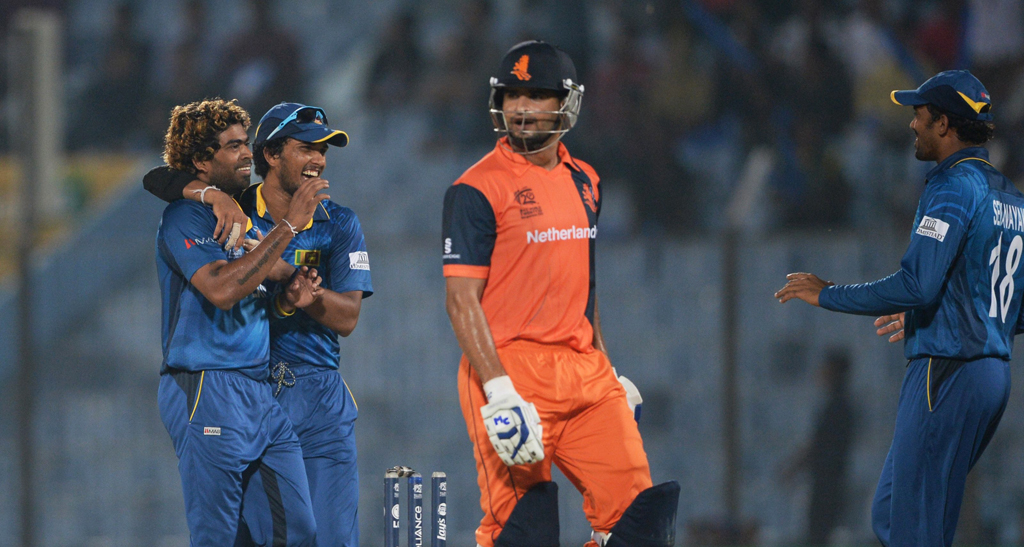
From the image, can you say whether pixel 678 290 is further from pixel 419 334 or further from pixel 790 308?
pixel 419 334

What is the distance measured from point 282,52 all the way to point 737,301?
511cm

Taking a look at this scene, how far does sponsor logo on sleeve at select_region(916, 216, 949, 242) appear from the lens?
3.70m

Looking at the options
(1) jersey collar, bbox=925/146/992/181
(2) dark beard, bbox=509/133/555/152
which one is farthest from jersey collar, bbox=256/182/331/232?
(1) jersey collar, bbox=925/146/992/181

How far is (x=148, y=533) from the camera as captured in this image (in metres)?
7.18

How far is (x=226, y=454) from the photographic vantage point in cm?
368

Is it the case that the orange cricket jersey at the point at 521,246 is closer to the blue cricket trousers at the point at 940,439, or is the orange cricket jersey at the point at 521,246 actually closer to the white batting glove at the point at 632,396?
the white batting glove at the point at 632,396

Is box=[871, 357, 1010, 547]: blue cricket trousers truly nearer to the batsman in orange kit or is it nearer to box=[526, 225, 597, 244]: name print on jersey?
the batsman in orange kit

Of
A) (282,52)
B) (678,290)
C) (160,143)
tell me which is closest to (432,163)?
(282,52)

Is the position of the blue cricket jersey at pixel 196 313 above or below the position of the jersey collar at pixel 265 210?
below

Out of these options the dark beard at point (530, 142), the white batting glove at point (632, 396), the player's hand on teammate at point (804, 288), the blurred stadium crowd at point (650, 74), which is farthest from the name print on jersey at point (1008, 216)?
the blurred stadium crowd at point (650, 74)

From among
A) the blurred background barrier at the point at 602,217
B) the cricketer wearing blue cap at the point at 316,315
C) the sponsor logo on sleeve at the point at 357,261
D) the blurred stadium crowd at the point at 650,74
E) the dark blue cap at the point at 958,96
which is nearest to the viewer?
the dark blue cap at the point at 958,96

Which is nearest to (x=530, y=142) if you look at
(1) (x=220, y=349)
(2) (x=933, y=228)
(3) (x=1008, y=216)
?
(1) (x=220, y=349)

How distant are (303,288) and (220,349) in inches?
14.0

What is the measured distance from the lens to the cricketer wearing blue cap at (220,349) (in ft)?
12.0
